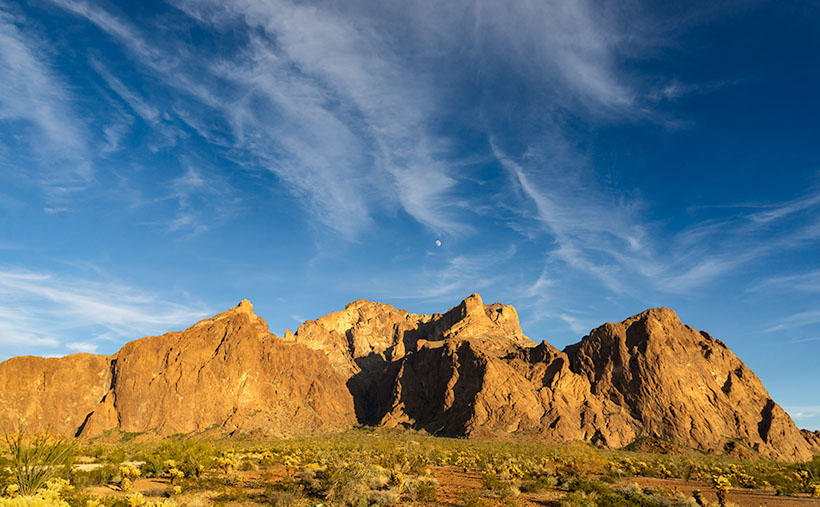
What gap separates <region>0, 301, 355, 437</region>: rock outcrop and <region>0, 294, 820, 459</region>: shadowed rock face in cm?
29

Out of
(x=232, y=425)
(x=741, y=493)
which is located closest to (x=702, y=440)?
(x=741, y=493)

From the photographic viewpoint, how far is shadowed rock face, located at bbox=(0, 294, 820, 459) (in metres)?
101

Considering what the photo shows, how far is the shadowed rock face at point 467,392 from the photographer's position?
331ft

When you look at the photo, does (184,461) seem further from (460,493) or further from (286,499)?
(460,493)

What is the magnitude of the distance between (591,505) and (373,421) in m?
137

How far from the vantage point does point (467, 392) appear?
395ft

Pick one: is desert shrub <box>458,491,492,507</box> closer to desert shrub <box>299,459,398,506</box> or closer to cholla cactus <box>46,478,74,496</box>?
desert shrub <box>299,459,398,506</box>

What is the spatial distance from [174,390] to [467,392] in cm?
7845

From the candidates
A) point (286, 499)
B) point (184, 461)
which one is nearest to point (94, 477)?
point (184, 461)

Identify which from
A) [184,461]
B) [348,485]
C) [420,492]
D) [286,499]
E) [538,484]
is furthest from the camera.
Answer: [538,484]

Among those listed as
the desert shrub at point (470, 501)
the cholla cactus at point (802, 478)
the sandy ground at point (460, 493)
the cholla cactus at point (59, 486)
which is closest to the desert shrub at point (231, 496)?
the sandy ground at point (460, 493)

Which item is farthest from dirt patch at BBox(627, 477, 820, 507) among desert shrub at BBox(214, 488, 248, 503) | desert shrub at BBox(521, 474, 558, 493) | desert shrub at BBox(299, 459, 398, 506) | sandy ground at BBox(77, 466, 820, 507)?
desert shrub at BBox(214, 488, 248, 503)

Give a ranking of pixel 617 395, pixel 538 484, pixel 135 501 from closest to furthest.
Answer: pixel 135 501
pixel 538 484
pixel 617 395

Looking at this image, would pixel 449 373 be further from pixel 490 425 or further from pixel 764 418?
pixel 764 418
